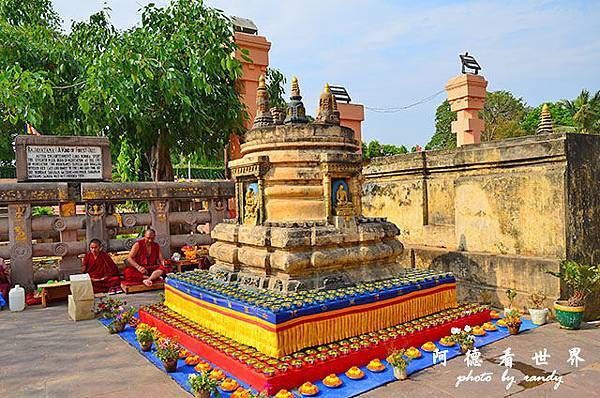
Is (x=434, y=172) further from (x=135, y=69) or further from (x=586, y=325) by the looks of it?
(x=135, y=69)

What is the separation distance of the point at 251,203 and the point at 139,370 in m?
3.01

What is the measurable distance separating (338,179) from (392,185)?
161 inches

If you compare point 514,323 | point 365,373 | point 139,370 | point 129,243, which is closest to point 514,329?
point 514,323

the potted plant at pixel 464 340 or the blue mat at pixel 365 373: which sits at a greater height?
the potted plant at pixel 464 340

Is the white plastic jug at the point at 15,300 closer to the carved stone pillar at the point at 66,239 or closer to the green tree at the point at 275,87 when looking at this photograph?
the carved stone pillar at the point at 66,239

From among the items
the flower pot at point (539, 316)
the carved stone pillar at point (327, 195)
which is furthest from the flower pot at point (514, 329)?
the carved stone pillar at point (327, 195)

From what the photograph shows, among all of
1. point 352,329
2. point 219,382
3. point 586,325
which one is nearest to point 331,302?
point 352,329

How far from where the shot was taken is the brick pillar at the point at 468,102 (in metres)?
15.9

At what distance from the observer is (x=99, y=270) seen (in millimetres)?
10195

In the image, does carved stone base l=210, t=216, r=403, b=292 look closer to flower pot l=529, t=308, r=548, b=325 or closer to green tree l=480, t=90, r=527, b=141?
flower pot l=529, t=308, r=548, b=325

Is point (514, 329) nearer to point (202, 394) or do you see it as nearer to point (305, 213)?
point (305, 213)

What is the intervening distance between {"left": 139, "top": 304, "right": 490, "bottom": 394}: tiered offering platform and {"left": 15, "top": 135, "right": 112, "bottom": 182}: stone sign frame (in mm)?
5259

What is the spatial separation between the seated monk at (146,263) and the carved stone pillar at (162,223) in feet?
1.96

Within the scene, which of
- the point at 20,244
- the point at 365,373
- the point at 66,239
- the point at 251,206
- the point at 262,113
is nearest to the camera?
the point at 365,373
